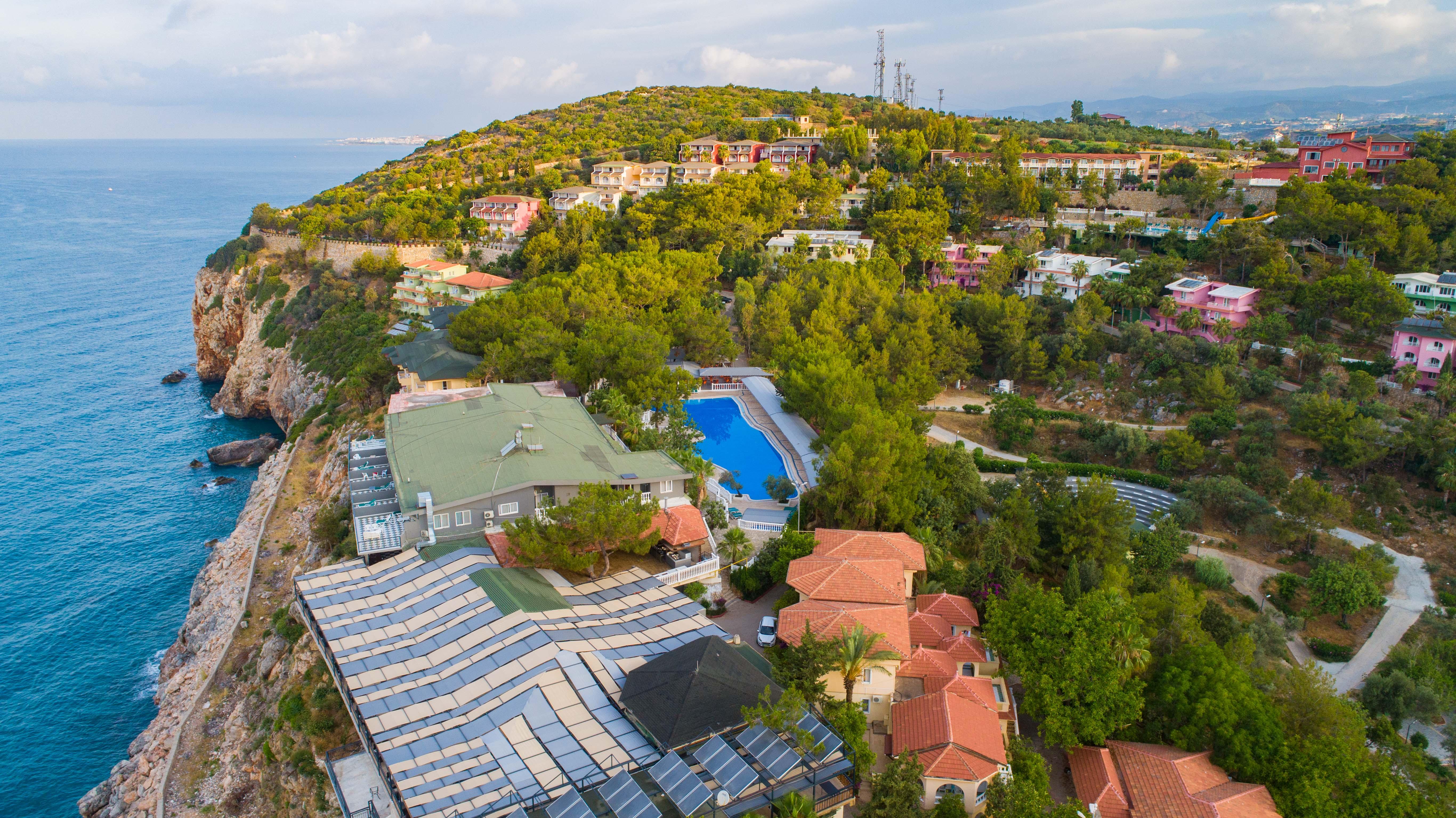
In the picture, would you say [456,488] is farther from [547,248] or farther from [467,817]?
[547,248]

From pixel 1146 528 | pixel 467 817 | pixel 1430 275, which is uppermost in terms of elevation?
pixel 1430 275

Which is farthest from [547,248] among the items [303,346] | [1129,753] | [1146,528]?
[1129,753]

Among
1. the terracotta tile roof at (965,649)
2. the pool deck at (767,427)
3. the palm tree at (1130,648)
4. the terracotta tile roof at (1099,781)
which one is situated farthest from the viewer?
the pool deck at (767,427)

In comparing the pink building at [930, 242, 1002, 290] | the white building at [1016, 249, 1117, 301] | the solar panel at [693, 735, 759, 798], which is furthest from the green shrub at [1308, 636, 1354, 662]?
the pink building at [930, 242, 1002, 290]

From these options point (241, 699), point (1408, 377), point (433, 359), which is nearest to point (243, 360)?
point (433, 359)

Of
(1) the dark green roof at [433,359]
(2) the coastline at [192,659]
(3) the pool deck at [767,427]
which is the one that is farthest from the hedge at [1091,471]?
(2) the coastline at [192,659]

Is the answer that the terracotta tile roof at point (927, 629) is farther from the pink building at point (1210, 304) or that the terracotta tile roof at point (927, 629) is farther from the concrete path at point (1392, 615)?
the pink building at point (1210, 304)

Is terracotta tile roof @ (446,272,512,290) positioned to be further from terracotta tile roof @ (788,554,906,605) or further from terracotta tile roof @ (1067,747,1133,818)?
terracotta tile roof @ (1067,747,1133,818)
